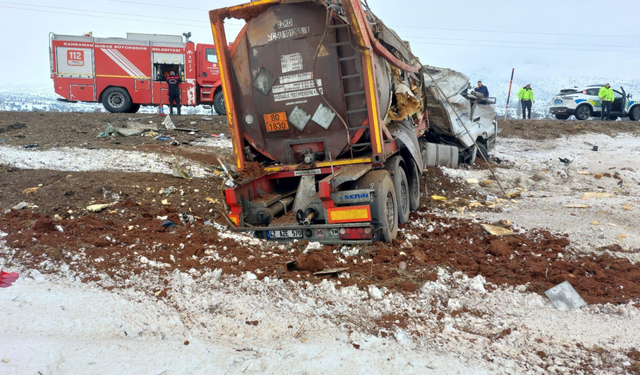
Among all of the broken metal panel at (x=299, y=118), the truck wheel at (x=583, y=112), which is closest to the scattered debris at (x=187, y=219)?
the broken metal panel at (x=299, y=118)

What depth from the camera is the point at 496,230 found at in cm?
534

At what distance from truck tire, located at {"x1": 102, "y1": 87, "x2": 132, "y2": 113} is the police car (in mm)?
17329

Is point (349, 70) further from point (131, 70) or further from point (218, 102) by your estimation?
point (131, 70)

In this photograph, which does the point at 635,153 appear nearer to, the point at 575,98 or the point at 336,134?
the point at 575,98

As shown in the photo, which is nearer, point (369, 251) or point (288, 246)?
point (369, 251)

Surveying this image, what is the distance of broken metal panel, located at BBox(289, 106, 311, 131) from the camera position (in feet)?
17.9

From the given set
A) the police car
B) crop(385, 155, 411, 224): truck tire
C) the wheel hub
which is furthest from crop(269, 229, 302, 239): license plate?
the police car

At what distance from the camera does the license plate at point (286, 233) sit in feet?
16.4

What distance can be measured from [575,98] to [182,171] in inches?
684

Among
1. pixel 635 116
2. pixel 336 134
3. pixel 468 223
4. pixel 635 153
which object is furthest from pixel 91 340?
pixel 635 116

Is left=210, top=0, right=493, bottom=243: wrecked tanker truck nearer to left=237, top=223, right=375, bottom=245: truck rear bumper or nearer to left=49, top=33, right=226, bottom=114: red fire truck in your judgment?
left=237, top=223, right=375, bottom=245: truck rear bumper

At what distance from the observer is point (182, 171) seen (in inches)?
303

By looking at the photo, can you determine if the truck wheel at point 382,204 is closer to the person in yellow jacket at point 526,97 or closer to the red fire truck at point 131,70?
the red fire truck at point 131,70

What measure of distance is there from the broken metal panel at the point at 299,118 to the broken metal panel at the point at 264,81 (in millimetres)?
428
